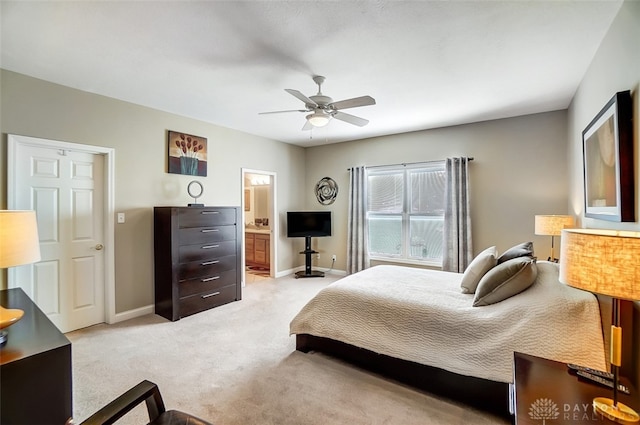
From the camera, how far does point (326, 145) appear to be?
6.00 metres

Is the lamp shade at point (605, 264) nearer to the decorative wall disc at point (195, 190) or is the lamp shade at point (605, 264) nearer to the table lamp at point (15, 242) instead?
the table lamp at point (15, 242)

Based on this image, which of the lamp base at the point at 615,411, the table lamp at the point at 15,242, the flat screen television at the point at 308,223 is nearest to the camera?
the lamp base at the point at 615,411

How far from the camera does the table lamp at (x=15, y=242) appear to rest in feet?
4.65

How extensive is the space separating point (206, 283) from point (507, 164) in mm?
4609

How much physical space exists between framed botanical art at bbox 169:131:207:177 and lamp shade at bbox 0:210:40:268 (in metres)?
2.54

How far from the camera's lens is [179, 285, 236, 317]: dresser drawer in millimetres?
3637

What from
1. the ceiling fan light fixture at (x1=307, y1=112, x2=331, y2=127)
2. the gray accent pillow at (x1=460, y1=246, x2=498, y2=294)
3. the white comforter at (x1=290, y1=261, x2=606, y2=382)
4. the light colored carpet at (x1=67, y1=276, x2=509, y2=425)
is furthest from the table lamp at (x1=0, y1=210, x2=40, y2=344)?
the gray accent pillow at (x1=460, y1=246, x2=498, y2=294)

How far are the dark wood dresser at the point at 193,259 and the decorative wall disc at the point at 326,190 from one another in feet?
7.34

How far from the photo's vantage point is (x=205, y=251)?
3895 millimetres

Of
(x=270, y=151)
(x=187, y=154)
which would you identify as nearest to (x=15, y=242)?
(x=187, y=154)

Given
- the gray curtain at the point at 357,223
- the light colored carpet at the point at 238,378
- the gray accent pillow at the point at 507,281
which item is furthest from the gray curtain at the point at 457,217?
the light colored carpet at the point at 238,378

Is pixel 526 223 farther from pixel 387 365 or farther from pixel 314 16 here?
pixel 314 16

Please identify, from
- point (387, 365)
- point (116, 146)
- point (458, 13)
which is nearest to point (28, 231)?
point (116, 146)

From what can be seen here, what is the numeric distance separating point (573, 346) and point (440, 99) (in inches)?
110
